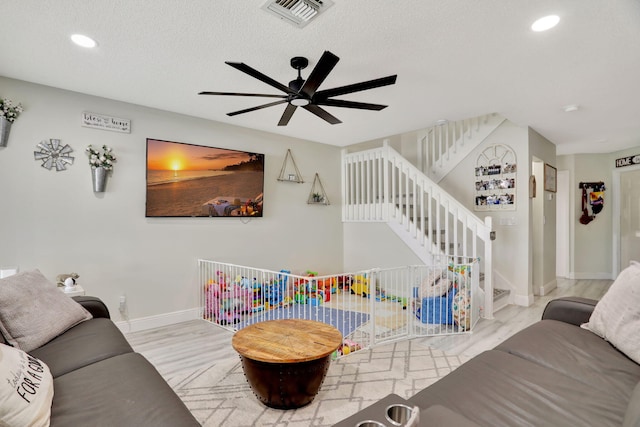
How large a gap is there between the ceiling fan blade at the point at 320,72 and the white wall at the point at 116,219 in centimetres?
230

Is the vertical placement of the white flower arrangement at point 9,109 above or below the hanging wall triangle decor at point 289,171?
above

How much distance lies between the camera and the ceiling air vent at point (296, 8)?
1.97 meters

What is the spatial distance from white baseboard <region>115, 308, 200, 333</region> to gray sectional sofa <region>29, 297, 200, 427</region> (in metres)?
1.72

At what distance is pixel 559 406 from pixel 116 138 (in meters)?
4.22

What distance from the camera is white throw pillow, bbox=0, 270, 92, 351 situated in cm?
183

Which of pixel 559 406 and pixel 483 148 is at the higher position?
pixel 483 148

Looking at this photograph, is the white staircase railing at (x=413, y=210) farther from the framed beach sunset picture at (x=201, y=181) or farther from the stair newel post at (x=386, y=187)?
the framed beach sunset picture at (x=201, y=181)

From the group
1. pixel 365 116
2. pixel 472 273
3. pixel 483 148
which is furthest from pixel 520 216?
pixel 365 116

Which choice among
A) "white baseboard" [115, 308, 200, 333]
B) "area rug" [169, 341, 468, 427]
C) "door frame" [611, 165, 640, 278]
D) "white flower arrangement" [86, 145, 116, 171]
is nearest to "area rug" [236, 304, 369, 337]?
"area rug" [169, 341, 468, 427]

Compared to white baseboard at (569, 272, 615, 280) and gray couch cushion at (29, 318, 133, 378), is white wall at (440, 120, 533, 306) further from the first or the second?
gray couch cushion at (29, 318, 133, 378)

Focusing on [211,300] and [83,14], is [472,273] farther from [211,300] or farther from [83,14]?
[83,14]

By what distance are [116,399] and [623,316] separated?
243cm

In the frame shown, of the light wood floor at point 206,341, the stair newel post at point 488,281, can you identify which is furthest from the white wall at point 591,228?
the stair newel post at point 488,281

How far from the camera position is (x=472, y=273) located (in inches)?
142
